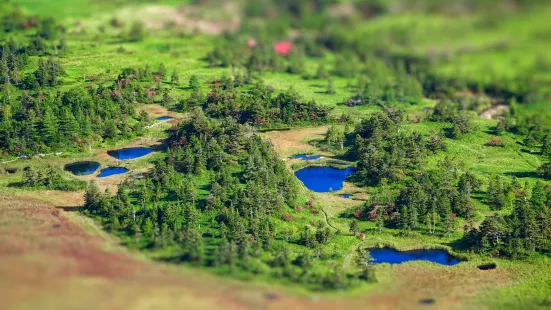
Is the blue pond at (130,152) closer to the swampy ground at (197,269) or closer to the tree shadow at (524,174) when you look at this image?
the swampy ground at (197,269)

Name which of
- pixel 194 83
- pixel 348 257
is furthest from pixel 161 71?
pixel 348 257

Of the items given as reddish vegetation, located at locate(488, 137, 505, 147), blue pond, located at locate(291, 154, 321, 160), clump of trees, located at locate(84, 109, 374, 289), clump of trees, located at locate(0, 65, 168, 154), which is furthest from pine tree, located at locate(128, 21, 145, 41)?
reddish vegetation, located at locate(488, 137, 505, 147)

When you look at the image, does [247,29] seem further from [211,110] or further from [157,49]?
[211,110]

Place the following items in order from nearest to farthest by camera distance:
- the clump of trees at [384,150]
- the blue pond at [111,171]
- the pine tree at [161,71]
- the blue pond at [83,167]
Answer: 1. the blue pond at [111,171]
2. the blue pond at [83,167]
3. the clump of trees at [384,150]
4. the pine tree at [161,71]

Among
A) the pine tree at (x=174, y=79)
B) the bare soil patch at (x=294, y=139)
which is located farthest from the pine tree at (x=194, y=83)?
the bare soil patch at (x=294, y=139)

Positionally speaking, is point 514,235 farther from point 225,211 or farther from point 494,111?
point 494,111

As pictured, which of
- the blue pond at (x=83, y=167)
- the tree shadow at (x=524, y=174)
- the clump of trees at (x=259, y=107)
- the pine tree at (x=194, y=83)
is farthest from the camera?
the pine tree at (x=194, y=83)

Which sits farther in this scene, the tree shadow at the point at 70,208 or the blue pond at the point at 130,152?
the blue pond at the point at 130,152
